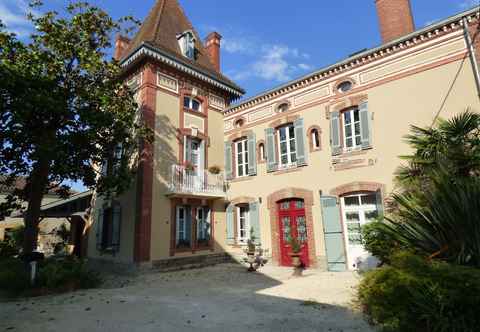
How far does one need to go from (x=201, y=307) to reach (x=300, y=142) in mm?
6647

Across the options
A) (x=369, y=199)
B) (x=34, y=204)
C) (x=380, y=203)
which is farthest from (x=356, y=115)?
(x=34, y=204)

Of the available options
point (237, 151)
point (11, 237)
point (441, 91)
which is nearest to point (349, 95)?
point (441, 91)

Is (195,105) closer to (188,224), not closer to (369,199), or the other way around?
(188,224)

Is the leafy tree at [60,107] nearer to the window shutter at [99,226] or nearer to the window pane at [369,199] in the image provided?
the window shutter at [99,226]

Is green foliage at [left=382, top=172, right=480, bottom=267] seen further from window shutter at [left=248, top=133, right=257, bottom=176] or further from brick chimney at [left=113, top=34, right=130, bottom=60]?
brick chimney at [left=113, top=34, right=130, bottom=60]

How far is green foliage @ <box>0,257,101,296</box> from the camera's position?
6.65m

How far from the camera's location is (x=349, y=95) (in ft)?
31.1

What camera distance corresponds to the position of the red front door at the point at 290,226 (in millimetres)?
9930

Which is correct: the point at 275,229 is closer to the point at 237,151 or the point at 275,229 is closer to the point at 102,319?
the point at 237,151

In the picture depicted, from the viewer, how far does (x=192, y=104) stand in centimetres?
1202

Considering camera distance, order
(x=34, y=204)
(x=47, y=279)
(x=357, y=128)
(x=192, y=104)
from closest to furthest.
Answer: (x=47, y=279) → (x=34, y=204) → (x=357, y=128) → (x=192, y=104)

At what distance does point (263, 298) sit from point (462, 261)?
3.61 metres

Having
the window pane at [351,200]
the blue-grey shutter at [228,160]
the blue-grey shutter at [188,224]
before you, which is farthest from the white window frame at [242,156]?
the window pane at [351,200]

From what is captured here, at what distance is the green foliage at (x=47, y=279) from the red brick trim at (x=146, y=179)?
1737 millimetres
